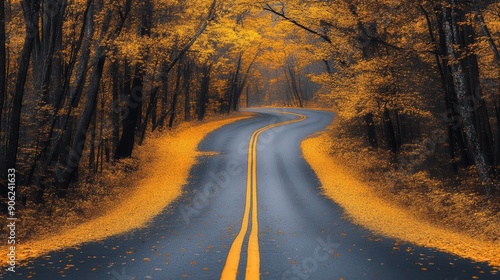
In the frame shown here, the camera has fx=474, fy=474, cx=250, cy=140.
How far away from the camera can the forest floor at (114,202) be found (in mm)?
11492

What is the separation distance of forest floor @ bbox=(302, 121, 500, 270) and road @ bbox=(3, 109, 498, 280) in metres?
0.73

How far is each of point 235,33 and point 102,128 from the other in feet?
31.6

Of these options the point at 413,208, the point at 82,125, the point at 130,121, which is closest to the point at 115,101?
the point at 130,121

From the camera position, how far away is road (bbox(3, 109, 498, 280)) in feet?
24.8

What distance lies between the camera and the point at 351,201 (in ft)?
53.9

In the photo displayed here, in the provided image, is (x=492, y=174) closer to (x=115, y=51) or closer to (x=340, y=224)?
(x=340, y=224)

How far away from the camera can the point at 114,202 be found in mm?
17312

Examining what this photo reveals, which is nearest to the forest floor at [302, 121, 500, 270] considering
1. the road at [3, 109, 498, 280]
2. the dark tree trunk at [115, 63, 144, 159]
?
the road at [3, 109, 498, 280]

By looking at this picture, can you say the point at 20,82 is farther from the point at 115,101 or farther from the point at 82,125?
the point at 115,101

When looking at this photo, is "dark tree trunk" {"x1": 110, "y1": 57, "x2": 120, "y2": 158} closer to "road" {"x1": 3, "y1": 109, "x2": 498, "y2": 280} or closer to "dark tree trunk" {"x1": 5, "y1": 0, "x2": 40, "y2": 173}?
"road" {"x1": 3, "y1": 109, "x2": 498, "y2": 280}

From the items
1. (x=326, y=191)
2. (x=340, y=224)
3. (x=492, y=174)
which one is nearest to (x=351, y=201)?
(x=326, y=191)

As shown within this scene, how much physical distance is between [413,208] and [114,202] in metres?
10.5

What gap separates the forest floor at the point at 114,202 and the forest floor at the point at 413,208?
6.33 metres

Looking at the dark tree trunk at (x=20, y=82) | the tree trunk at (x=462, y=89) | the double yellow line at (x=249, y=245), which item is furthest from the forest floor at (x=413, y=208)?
the dark tree trunk at (x=20, y=82)
